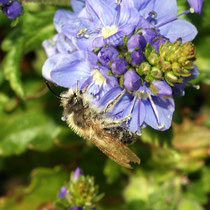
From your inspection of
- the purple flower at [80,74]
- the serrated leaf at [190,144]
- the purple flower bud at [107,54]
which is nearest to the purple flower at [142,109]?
the purple flower at [80,74]

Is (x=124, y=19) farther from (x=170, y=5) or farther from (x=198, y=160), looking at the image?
(x=198, y=160)

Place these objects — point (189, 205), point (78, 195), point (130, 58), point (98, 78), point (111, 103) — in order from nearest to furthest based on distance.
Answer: point (130, 58) → point (111, 103) → point (98, 78) → point (78, 195) → point (189, 205)

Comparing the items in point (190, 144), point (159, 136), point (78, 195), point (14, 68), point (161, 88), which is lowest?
point (190, 144)

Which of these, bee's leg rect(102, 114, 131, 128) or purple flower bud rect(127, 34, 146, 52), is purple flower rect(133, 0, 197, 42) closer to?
purple flower bud rect(127, 34, 146, 52)

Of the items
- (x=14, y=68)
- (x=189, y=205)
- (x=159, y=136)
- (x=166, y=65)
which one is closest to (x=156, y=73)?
(x=166, y=65)

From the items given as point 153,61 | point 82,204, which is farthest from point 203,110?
point 153,61

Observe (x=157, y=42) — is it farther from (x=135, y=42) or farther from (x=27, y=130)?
(x=27, y=130)

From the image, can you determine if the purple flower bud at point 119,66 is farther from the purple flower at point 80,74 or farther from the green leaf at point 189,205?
the green leaf at point 189,205
